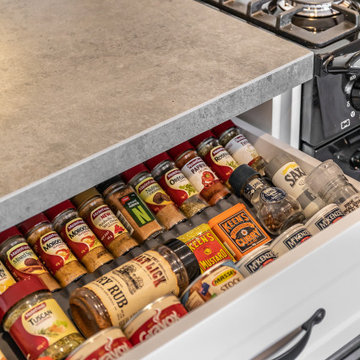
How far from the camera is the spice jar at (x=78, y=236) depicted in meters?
1.03

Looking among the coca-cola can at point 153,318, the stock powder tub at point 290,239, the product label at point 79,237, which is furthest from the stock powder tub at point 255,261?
the product label at point 79,237

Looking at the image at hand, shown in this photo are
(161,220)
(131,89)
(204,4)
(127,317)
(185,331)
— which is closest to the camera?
(185,331)

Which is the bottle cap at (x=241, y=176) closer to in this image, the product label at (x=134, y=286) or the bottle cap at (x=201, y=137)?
the bottle cap at (x=201, y=137)

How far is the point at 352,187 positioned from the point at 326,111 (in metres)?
0.17

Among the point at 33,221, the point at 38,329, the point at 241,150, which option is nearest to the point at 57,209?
the point at 33,221

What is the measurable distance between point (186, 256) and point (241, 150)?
1.04 feet

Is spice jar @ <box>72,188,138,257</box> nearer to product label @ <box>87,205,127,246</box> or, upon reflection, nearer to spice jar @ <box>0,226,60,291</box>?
product label @ <box>87,205,127,246</box>

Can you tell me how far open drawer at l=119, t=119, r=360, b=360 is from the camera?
0.77 metres

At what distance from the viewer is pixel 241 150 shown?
118 centimetres

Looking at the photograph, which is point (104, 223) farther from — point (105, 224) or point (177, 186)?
point (177, 186)

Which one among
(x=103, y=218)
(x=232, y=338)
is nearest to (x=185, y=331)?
(x=232, y=338)

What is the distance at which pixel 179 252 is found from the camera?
3.09ft

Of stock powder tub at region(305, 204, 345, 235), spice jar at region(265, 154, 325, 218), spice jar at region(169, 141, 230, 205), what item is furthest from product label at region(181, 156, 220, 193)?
stock powder tub at region(305, 204, 345, 235)

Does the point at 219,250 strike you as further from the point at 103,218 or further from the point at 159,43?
the point at 159,43
